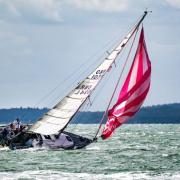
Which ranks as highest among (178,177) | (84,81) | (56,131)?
(84,81)

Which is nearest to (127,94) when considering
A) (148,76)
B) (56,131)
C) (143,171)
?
(148,76)

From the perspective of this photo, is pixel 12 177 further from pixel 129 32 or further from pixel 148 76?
pixel 129 32

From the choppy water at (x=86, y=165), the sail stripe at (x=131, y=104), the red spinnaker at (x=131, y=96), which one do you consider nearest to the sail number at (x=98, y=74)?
the red spinnaker at (x=131, y=96)

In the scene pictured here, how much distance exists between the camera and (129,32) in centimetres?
4250

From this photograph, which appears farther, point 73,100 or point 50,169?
point 73,100

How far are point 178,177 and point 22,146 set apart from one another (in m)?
20.4

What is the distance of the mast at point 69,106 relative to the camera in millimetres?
44844

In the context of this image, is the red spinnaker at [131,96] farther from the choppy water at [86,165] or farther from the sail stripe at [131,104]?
the choppy water at [86,165]

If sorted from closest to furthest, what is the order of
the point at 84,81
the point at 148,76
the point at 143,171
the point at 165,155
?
1. the point at 143,171
2. the point at 148,76
3. the point at 84,81
4. the point at 165,155

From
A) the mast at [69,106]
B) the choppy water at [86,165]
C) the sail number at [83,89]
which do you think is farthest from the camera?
the sail number at [83,89]

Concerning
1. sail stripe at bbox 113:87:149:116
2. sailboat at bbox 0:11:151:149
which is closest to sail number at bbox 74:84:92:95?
sailboat at bbox 0:11:151:149

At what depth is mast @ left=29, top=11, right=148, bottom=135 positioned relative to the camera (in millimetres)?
44844

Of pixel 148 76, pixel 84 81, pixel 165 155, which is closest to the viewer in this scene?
pixel 148 76

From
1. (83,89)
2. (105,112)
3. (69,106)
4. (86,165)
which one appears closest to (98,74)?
(83,89)
